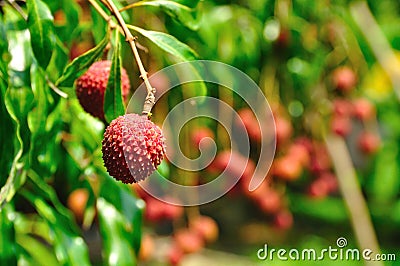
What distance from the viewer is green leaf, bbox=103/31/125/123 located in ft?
2.39

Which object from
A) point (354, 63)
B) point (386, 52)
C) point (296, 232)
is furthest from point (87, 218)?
point (296, 232)

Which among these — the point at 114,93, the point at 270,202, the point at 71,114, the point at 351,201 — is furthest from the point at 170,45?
the point at 351,201

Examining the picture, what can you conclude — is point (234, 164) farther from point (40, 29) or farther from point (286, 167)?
point (40, 29)

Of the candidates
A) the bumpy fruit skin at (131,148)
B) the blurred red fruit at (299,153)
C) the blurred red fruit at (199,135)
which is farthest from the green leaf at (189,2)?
the blurred red fruit at (299,153)

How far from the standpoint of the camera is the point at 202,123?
1.57 meters

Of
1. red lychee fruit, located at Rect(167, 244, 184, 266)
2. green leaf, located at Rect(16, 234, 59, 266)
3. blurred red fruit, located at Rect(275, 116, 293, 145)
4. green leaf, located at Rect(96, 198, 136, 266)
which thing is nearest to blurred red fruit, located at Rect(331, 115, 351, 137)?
blurred red fruit, located at Rect(275, 116, 293, 145)

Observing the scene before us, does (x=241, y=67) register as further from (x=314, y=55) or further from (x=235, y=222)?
(x=235, y=222)

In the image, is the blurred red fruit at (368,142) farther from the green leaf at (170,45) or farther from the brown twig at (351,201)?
the green leaf at (170,45)

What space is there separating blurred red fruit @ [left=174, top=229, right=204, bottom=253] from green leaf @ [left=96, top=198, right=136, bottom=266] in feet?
2.04

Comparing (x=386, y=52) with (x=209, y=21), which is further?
(x=386, y=52)

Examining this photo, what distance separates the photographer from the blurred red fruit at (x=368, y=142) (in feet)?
7.00

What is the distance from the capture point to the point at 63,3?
1023 millimetres

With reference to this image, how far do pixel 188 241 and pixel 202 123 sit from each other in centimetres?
28

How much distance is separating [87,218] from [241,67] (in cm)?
55
